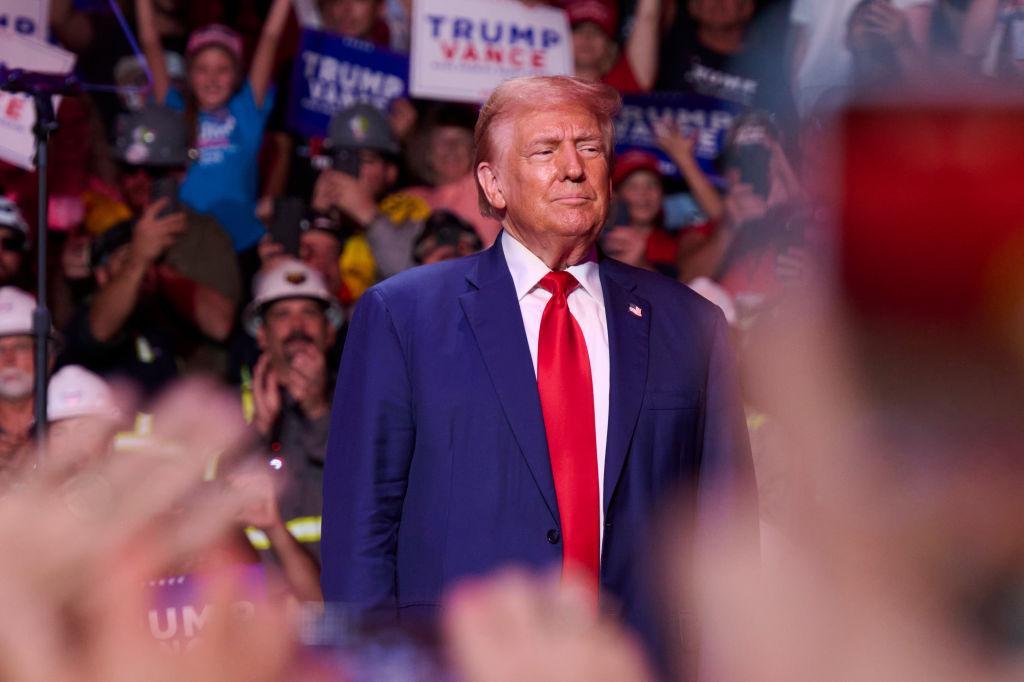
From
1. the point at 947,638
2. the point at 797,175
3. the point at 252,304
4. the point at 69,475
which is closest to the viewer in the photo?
the point at 947,638

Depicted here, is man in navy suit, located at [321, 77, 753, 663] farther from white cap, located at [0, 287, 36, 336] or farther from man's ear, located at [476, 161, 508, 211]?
white cap, located at [0, 287, 36, 336]

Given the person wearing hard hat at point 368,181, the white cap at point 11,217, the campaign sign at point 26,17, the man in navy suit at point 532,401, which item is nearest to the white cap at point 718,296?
the person wearing hard hat at point 368,181

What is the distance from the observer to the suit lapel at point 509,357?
1.51m

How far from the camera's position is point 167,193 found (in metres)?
3.71

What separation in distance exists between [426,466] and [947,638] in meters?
1.26

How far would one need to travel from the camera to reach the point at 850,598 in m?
0.36

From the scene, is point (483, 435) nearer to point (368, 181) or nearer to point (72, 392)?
point (72, 392)

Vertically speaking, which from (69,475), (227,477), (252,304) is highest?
(69,475)

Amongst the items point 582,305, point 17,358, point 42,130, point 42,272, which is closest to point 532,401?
point 582,305

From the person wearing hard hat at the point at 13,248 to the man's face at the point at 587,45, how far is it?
6.79 ft

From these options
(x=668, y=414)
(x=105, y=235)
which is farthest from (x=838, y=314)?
(x=105, y=235)

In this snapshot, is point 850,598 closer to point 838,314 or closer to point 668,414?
point 838,314

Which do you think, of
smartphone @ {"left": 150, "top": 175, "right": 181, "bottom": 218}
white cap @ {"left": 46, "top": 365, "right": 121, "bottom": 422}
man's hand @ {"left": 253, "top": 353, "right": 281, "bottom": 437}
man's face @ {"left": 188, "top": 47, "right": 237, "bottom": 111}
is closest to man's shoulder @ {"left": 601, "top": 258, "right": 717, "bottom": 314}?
white cap @ {"left": 46, "top": 365, "right": 121, "bottom": 422}

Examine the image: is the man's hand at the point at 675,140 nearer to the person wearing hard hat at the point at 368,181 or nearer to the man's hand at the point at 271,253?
the person wearing hard hat at the point at 368,181
